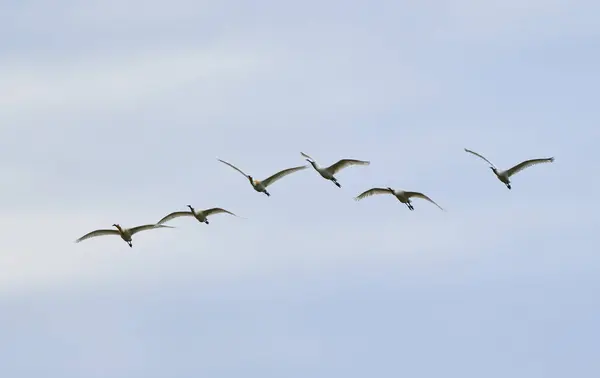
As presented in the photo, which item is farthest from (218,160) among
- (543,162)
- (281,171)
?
(543,162)

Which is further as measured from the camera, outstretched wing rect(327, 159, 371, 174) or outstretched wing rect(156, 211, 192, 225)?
outstretched wing rect(156, 211, 192, 225)

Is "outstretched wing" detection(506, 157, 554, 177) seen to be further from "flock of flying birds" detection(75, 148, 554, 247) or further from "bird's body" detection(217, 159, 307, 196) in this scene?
"bird's body" detection(217, 159, 307, 196)

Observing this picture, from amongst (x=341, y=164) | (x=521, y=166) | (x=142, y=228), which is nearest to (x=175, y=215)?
(x=142, y=228)

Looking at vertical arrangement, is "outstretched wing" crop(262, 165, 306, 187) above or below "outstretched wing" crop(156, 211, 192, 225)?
above

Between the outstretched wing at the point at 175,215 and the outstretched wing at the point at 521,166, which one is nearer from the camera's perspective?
the outstretched wing at the point at 521,166

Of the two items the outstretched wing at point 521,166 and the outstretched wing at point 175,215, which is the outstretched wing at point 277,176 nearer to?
the outstretched wing at point 175,215

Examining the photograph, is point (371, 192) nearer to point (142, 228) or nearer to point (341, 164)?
point (341, 164)

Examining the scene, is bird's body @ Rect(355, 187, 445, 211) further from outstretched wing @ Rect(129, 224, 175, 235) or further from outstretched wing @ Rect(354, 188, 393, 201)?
outstretched wing @ Rect(129, 224, 175, 235)

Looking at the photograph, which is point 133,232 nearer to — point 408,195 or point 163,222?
point 163,222

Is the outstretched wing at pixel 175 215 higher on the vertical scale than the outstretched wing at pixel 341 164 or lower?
lower

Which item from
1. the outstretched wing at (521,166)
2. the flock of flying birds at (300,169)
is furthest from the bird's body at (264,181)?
the outstretched wing at (521,166)

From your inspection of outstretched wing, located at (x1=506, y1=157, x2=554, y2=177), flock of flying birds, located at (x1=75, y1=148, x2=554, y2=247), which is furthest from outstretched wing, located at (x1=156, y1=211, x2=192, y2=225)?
outstretched wing, located at (x1=506, y1=157, x2=554, y2=177)

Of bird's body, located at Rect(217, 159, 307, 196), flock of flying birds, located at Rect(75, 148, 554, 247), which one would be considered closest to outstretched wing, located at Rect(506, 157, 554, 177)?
flock of flying birds, located at Rect(75, 148, 554, 247)

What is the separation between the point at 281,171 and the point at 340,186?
3577 millimetres
